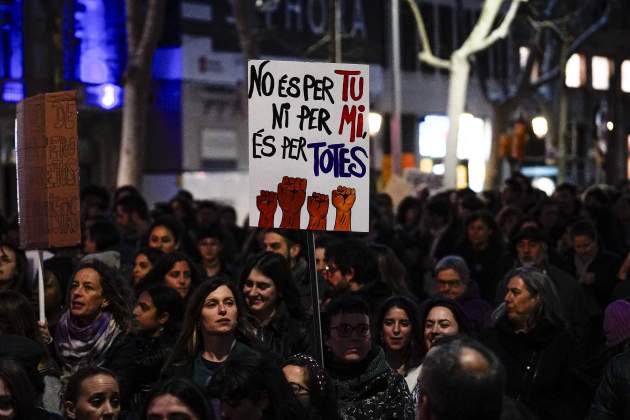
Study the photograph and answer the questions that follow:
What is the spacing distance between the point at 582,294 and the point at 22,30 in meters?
21.8

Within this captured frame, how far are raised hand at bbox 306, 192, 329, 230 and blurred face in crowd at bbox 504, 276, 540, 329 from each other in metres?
1.36

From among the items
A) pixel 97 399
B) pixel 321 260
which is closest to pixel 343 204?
pixel 97 399

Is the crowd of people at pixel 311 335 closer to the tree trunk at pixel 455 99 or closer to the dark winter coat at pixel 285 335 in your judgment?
the dark winter coat at pixel 285 335

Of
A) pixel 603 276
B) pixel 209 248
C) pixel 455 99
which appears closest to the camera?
pixel 603 276

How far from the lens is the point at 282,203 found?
656 centimetres

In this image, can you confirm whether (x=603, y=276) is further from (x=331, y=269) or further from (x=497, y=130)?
(x=497, y=130)

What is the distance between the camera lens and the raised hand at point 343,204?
6.60m

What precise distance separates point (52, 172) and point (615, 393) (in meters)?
3.39

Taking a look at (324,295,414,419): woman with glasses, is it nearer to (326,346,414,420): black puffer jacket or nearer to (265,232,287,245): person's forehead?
(326,346,414,420): black puffer jacket

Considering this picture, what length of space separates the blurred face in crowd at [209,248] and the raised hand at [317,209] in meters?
4.46

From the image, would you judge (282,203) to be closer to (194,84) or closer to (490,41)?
(490,41)

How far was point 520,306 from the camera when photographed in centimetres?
738

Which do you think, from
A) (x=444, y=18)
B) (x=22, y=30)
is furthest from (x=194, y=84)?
(x=444, y=18)

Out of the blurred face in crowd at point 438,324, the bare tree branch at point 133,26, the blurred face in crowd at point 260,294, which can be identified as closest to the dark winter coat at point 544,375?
the blurred face in crowd at point 438,324
